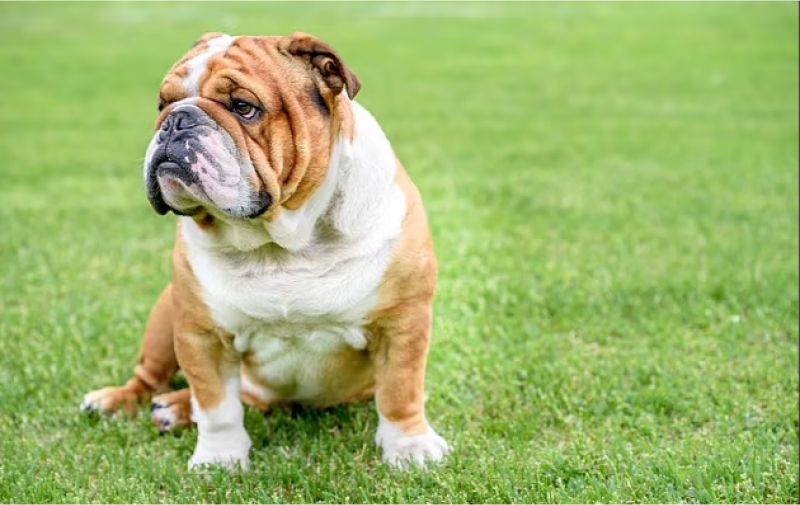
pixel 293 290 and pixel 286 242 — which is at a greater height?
pixel 286 242

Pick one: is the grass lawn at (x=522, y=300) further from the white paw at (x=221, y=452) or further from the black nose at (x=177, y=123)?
the black nose at (x=177, y=123)

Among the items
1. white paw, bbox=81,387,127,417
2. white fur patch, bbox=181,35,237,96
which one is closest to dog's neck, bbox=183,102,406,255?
white fur patch, bbox=181,35,237,96

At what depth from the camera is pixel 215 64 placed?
10.5 feet

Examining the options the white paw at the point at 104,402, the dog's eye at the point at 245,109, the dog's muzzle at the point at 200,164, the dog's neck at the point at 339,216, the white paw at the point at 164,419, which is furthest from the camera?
the white paw at the point at 104,402

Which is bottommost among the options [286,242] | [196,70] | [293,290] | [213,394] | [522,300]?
[522,300]

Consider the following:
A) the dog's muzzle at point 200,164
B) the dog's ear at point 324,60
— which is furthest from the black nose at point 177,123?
the dog's ear at point 324,60

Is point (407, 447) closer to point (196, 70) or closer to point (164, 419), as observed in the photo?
point (164, 419)

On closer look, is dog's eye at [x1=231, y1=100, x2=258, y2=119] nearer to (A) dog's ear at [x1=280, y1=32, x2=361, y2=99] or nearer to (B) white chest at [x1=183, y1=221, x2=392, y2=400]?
(A) dog's ear at [x1=280, y1=32, x2=361, y2=99]

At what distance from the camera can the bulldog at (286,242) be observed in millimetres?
3148

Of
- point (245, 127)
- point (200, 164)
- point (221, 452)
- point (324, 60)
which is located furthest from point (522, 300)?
point (200, 164)

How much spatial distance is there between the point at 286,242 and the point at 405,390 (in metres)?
0.65

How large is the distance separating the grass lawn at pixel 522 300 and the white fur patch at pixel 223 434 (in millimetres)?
83

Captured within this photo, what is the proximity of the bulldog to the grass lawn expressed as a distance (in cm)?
23

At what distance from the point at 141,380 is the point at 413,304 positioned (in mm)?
1315
